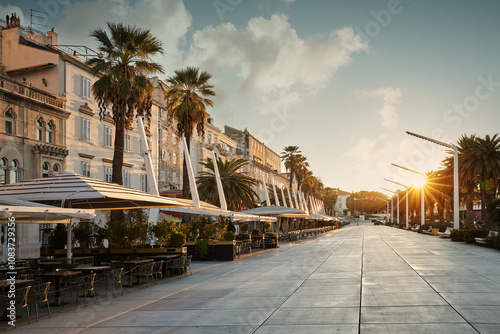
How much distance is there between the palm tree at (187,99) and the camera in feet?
106

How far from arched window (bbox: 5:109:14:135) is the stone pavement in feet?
59.3

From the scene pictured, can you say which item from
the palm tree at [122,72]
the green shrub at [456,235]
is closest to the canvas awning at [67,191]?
the palm tree at [122,72]

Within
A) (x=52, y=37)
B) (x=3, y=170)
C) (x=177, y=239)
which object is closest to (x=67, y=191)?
(x=177, y=239)

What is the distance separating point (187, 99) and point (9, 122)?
11.2 m

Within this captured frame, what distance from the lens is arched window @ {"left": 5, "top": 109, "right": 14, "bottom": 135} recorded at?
1115 inches


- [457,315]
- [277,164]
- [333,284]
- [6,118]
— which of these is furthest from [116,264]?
[277,164]

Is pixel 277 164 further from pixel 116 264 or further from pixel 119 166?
pixel 116 264

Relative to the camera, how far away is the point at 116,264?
15.6 meters

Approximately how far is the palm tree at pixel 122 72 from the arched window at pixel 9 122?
280 inches


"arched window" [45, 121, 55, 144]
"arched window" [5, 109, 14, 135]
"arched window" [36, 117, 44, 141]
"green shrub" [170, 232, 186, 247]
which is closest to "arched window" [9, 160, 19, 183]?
"arched window" [5, 109, 14, 135]

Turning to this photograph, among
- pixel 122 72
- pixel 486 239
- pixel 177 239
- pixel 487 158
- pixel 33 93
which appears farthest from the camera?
pixel 487 158

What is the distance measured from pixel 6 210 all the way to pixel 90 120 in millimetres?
28501

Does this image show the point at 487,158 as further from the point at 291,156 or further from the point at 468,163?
the point at 291,156

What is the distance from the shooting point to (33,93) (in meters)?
30.4
